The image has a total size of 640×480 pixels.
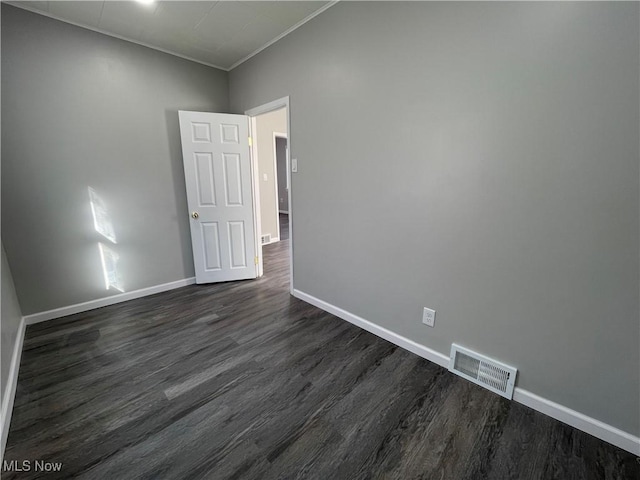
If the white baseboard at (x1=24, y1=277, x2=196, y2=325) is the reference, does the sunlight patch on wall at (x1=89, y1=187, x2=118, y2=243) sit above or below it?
above

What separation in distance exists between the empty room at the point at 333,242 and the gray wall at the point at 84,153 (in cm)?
2

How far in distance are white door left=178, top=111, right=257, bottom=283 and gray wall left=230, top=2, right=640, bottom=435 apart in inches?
47.2

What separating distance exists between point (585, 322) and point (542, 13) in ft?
4.99

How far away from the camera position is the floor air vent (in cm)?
159

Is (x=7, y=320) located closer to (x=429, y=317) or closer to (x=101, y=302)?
(x=101, y=302)

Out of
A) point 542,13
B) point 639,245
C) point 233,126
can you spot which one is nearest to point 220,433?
point 639,245

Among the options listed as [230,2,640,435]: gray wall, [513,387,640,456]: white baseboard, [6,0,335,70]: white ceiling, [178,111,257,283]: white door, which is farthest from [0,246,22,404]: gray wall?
[513,387,640,456]: white baseboard

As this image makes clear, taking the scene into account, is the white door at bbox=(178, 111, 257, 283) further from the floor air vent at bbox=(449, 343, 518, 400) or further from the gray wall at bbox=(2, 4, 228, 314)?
the floor air vent at bbox=(449, 343, 518, 400)

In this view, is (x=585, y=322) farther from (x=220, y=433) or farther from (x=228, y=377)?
(x=228, y=377)

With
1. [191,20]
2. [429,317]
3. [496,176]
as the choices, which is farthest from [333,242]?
[191,20]

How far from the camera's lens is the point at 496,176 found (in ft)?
4.84

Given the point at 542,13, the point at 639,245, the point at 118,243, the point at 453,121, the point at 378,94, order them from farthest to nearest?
the point at 118,243, the point at 378,94, the point at 453,121, the point at 542,13, the point at 639,245

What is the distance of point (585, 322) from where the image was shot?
1326mm

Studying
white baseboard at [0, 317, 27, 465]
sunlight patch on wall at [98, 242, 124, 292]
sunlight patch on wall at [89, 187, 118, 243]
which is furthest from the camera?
sunlight patch on wall at [98, 242, 124, 292]
